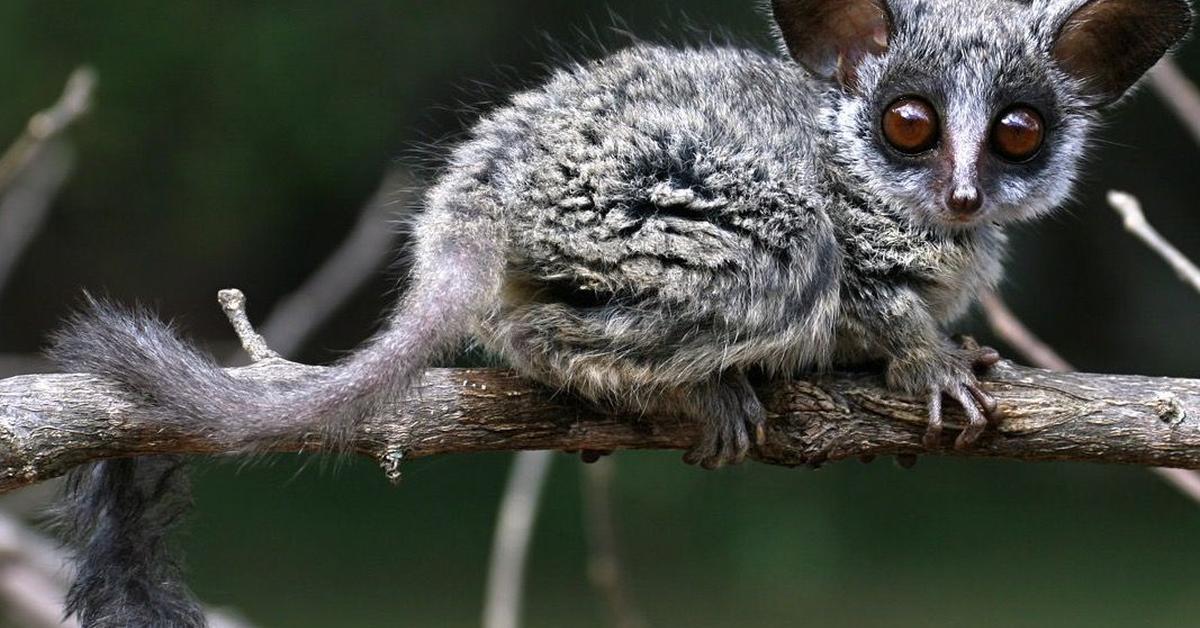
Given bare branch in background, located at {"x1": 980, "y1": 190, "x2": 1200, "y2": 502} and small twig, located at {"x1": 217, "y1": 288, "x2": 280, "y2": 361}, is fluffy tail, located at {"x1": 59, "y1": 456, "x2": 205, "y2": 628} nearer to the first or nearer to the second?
small twig, located at {"x1": 217, "y1": 288, "x2": 280, "y2": 361}

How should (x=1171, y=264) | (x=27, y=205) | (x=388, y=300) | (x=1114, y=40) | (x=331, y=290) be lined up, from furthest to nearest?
(x=388, y=300) → (x=27, y=205) → (x=331, y=290) → (x=1171, y=264) → (x=1114, y=40)

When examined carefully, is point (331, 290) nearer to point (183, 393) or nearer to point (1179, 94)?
point (183, 393)

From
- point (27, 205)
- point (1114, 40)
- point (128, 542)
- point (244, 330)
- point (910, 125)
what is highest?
point (27, 205)

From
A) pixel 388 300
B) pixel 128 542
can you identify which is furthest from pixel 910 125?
pixel 388 300

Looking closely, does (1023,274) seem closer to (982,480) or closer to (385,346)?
(982,480)

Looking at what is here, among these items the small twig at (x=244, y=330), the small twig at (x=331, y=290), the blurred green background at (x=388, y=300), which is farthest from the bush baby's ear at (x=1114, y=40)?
the blurred green background at (x=388, y=300)

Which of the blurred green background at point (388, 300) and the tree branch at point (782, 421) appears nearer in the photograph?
the tree branch at point (782, 421)

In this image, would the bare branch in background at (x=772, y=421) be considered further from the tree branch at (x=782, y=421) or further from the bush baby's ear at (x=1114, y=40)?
the bush baby's ear at (x=1114, y=40)
